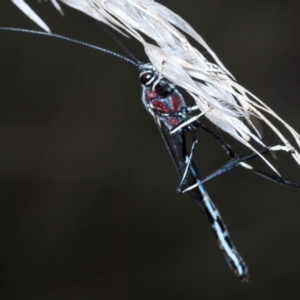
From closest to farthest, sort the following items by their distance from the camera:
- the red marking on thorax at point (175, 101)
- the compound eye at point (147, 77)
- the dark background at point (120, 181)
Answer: the compound eye at point (147, 77) < the red marking on thorax at point (175, 101) < the dark background at point (120, 181)

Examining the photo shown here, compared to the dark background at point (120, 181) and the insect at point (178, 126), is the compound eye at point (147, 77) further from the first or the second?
the dark background at point (120, 181)

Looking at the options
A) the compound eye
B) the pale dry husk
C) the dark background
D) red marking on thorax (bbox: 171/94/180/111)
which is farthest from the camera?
the dark background

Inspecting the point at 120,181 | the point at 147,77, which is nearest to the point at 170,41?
the point at 147,77

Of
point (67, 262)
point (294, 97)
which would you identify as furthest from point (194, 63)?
point (67, 262)

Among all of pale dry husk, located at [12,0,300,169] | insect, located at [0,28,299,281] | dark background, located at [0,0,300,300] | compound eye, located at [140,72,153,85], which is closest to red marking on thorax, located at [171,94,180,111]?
insect, located at [0,28,299,281]

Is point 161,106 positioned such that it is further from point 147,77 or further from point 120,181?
point 120,181

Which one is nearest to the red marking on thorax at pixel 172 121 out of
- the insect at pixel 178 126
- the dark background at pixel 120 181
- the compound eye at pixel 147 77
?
the insect at pixel 178 126

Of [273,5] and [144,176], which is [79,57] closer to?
[144,176]

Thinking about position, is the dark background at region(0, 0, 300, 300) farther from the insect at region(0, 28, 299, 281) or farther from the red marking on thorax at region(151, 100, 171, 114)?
the red marking on thorax at region(151, 100, 171, 114)
